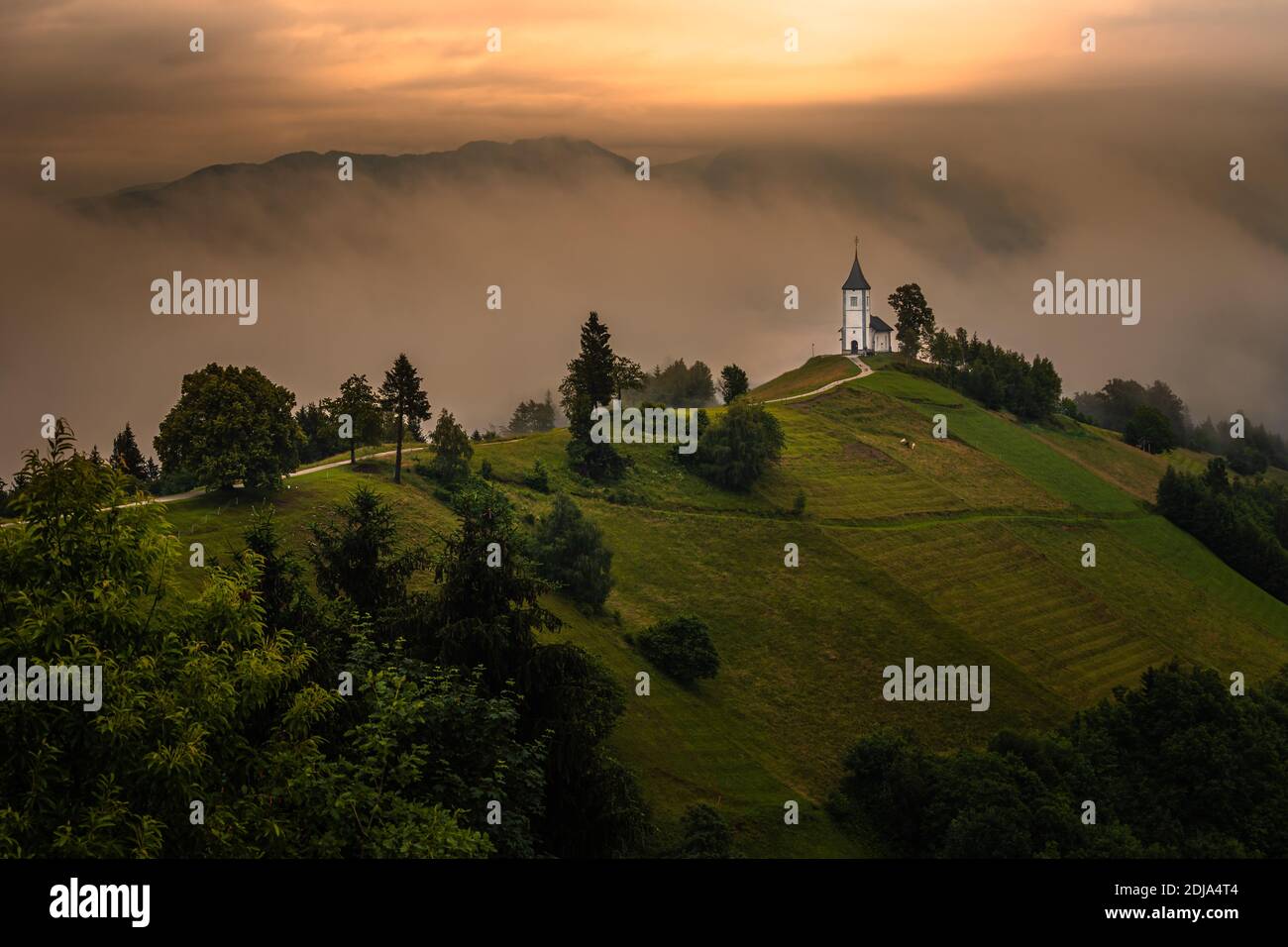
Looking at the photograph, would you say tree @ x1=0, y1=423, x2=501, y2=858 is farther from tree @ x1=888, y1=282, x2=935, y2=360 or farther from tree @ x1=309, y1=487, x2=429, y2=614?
tree @ x1=888, y1=282, x2=935, y2=360

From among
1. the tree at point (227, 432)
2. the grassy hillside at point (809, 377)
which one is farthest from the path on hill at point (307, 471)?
the grassy hillside at point (809, 377)

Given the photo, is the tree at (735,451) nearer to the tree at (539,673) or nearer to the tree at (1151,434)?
the tree at (539,673)

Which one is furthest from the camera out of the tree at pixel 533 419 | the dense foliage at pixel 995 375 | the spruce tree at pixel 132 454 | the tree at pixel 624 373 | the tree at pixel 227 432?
the tree at pixel 533 419

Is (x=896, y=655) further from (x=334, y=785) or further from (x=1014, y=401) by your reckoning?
(x=1014, y=401)

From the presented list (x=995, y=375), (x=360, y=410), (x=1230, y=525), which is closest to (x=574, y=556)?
(x=360, y=410)

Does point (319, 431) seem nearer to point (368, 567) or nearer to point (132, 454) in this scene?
point (132, 454)

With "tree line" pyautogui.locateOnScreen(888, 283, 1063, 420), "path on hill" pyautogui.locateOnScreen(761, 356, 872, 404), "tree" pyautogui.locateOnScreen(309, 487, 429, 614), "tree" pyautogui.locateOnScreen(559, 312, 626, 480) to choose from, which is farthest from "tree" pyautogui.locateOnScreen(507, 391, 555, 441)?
"tree" pyautogui.locateOnScreen(309, 487, 429, 614)

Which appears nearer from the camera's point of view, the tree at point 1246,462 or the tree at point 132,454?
the tree at point 132,454

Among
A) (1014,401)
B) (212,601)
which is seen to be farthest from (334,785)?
(1014,401)
